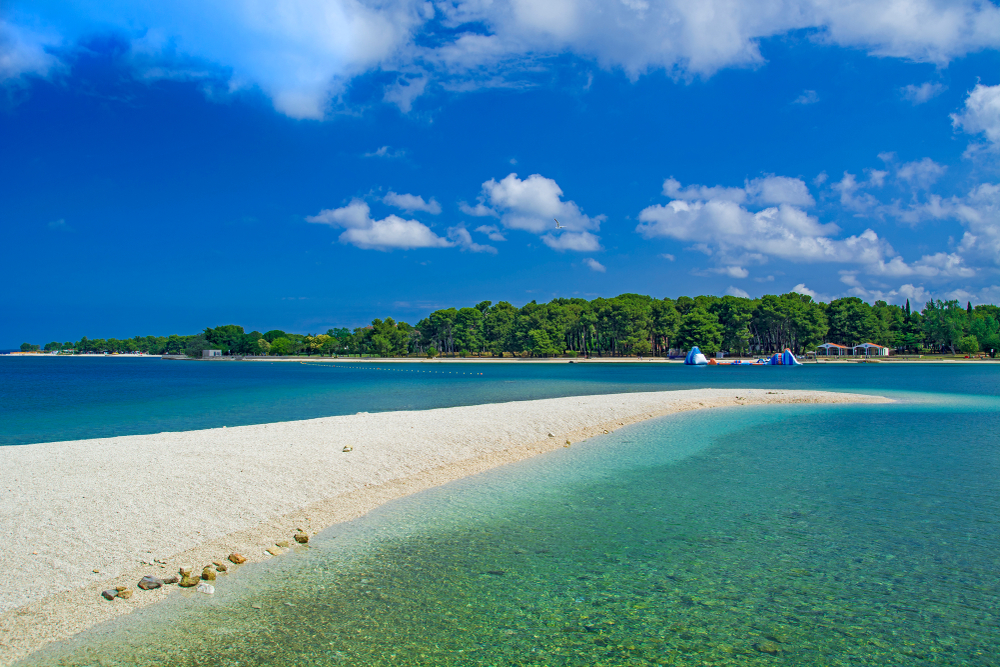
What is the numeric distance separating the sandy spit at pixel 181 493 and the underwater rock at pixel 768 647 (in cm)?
794

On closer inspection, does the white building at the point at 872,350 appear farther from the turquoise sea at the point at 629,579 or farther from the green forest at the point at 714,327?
the turquoise sea at the point at 629,579

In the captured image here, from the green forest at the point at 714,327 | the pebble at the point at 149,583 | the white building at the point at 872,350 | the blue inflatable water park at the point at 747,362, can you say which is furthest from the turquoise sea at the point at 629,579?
the white building at the point at 872,350

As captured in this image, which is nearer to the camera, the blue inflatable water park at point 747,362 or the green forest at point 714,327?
the blue inflatable water park at point 747,362

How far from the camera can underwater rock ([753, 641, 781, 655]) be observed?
660cm

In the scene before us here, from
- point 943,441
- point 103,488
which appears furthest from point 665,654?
point 943,441

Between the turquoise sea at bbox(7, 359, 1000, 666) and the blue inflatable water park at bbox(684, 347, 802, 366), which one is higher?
the blue inflatable water park at bbox(684, 347, 802, 366)

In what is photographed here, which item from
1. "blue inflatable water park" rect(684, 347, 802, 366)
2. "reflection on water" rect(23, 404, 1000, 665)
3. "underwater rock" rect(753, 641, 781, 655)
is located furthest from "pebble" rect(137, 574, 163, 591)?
"blue inflatable water park" rect(684, 347, 802, 366)

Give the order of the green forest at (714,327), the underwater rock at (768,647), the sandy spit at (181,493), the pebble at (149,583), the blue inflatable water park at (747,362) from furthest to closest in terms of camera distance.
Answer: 1. the green forest at (714,327)
2. the blue inflatable water park at (747,362)
3. the pebble at (149,583)
4. the sandy spit at (181,493)
5. the underwater rock at (768,647)

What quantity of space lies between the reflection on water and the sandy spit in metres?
0.88

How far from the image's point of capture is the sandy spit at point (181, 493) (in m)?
7.68

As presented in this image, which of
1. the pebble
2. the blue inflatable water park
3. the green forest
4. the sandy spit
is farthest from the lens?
the green forest

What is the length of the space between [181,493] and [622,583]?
921 cm

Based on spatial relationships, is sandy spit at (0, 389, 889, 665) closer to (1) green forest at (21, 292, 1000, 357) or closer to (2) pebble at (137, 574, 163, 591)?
(2) pebble at (137, 574, 163, 591)

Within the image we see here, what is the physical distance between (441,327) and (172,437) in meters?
142
